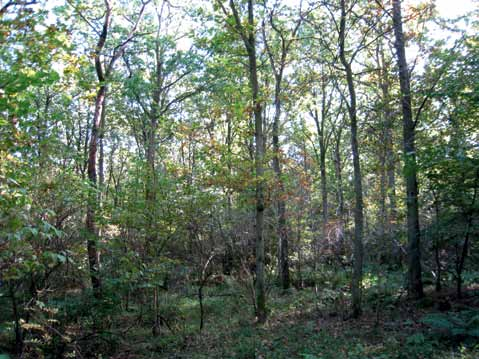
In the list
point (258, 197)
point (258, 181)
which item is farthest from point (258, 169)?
point (258, 197)

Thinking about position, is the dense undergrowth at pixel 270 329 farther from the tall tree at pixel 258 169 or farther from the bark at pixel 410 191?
the tall tree at pixel 258 169

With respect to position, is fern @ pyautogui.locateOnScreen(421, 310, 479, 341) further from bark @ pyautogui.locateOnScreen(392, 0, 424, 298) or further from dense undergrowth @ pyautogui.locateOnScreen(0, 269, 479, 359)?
bark @ pyautogui.locateOnScreen(392, 0, 424, 298)

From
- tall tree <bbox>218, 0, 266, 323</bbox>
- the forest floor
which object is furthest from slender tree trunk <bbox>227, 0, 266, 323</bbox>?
the forest floor

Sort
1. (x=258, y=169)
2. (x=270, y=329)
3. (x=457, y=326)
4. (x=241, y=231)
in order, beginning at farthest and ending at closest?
1. (x=241, y=231)
2. (x=258, y=169)
3. (x=270, y=329)
4. (x=457, y=326)

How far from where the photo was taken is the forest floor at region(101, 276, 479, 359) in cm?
630

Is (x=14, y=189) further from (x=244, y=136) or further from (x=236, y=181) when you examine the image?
(x=244, y=136)

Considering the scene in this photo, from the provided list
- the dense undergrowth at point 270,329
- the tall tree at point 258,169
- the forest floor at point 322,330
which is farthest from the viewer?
the tall tree at point 258,169

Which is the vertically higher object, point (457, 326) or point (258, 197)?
point (258, 197)

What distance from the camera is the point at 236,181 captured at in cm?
908

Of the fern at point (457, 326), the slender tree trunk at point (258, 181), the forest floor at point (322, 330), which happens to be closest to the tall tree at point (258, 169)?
the slender tree trunk at point (258, 181)

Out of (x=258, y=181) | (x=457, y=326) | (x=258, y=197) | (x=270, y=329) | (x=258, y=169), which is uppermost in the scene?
(x=258, y=169)

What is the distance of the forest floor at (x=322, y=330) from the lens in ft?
20.7

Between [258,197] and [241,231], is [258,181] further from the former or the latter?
[241,231]

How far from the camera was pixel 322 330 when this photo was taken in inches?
327
